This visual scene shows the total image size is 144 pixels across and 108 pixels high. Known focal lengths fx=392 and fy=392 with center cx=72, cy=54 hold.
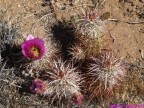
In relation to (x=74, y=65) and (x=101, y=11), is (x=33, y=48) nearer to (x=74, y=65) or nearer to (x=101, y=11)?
(x=74, y=65)

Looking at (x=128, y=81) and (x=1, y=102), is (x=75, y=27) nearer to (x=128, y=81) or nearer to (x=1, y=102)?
(x=128, y=81)

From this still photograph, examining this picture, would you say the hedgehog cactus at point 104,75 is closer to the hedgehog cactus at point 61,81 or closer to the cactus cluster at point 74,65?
the cactus cluster at point 74,65

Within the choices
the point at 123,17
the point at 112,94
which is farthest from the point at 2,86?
the point at 123,17


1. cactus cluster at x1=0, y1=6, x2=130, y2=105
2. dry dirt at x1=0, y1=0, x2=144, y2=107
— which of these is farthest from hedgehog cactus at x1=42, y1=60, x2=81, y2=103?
dry dirt at x1=0, y1=0, x2=144, y2=107

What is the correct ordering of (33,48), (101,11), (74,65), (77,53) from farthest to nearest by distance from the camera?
(101,11) → (74,65) → (77,53) → (33,48)

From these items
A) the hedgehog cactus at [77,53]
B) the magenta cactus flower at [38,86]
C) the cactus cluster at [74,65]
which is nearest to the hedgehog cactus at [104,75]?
the cactus cluster at [74,65]

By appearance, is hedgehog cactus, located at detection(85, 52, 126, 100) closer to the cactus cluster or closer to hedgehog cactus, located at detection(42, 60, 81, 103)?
the cactus cluster

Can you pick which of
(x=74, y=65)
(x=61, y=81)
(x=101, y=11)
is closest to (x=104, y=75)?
(x=61, y=81)

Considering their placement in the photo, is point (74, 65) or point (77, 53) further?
point (74, 65)
